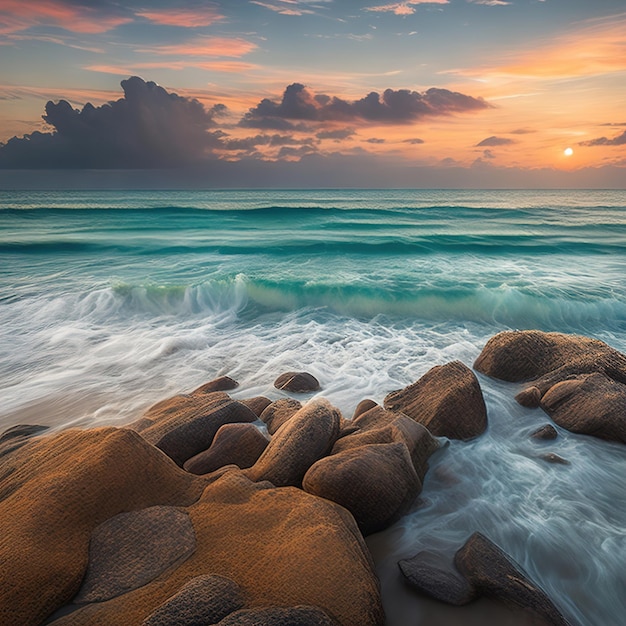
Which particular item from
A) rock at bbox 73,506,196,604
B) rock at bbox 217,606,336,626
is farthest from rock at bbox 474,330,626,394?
rock at bbox 73,506,196,604

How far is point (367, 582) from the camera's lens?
2.42 metres

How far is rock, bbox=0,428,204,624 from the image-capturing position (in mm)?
2330

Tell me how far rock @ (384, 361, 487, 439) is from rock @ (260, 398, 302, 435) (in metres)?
0.98

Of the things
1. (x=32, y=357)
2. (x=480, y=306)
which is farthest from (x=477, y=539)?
(x=480, y=306)

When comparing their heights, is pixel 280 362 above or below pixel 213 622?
below

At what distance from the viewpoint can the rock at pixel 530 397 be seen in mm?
5059

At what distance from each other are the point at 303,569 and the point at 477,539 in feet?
3.71

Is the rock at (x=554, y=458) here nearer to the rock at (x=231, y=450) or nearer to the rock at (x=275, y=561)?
the rock at (x=275, y=561)

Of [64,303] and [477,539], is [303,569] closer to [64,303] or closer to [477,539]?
[477,539]

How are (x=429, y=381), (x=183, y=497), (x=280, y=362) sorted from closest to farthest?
(x=183, y=497), (x=429, y=381), (x=280, y=362)

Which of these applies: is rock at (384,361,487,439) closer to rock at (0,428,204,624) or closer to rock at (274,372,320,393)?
rock at (274,372,320,393)

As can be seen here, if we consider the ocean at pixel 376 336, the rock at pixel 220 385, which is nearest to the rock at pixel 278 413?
the ocean at pixel 376 336

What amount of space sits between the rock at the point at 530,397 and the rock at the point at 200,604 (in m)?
3.81

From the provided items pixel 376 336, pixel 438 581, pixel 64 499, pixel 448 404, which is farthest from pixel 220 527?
pixel 376 336
